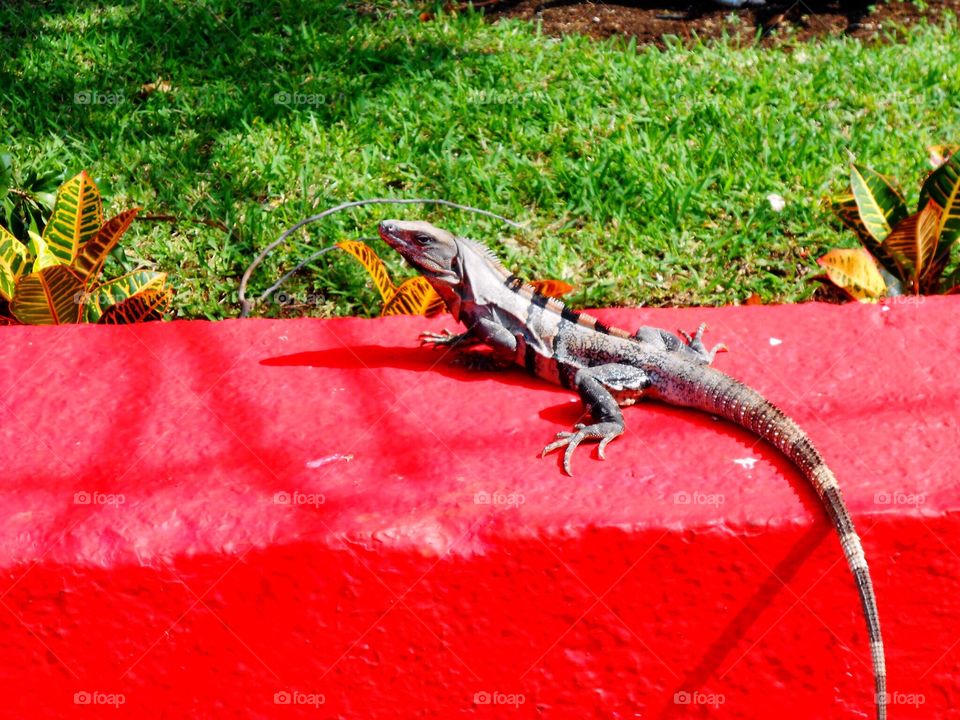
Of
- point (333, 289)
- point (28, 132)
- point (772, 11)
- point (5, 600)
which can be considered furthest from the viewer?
point (772, 11)

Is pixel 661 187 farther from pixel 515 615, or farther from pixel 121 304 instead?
pixel 515 615

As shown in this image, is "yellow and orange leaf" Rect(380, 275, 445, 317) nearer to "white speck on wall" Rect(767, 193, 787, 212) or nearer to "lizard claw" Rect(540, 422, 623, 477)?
"lizard claw" Rect(540, 422, 623, 477)

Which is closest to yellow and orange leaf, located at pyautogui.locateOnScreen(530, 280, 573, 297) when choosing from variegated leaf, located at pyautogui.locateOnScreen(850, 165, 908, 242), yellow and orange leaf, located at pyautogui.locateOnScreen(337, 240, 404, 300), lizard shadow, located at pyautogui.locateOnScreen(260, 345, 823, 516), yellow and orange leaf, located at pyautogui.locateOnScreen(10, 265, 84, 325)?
yellow and orange leaf, located at pyautogui.locateOnScreen(337, 240, 404, 300)

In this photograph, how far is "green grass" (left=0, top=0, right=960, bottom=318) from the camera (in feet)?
15.5

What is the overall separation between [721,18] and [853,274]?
308 centimetres

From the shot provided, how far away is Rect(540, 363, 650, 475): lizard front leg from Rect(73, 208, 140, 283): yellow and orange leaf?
80.0 inches

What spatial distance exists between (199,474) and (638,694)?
3.76 feet

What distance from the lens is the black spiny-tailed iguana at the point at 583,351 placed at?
2588 millimetres

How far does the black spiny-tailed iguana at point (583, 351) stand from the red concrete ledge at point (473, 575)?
0.07 m

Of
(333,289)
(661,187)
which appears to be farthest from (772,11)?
(333,289)

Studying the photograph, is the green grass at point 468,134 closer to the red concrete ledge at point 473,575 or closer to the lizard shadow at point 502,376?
the lizard shadow at point 502,376

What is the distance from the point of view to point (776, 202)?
488 centimetres

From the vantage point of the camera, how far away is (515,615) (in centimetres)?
242

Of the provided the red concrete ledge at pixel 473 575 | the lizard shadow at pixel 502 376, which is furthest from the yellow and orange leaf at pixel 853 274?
the lizard shadow at pixel 502 376
